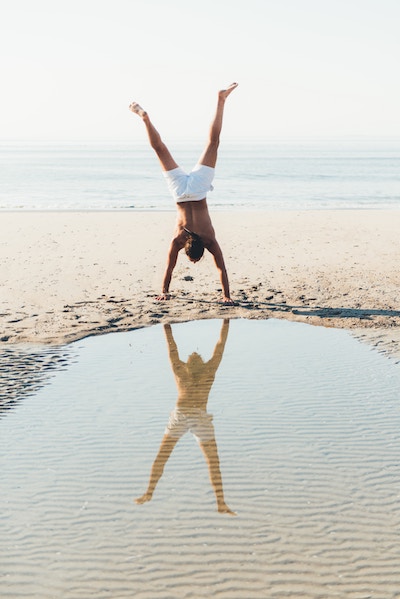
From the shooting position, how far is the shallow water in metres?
4.34

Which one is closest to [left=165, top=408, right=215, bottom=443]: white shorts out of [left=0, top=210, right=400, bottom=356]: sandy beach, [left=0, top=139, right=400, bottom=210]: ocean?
[left=0, top=210, right=400, bottom=356]: sandy beach

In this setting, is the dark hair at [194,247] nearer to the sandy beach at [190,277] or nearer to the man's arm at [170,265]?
the man's arm at [170,265]

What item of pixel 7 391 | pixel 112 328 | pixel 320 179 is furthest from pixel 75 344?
pixel 320 179

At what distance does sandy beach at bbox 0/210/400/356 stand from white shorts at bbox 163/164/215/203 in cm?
153

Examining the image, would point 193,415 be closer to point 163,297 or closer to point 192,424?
point 192,424

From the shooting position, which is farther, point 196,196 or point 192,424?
point 196,196

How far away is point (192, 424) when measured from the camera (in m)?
6.54

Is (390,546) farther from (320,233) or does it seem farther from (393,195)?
(393,195)

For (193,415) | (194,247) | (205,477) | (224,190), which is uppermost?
(194,247)

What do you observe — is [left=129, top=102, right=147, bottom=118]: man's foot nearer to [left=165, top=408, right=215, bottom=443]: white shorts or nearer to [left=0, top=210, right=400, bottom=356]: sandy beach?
[left=0, top=210, right=400, bottom=356]: sandy beach

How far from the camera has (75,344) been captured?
9.11 m

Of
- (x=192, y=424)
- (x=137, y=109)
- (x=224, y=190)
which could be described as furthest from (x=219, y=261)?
(x=224, y=190)

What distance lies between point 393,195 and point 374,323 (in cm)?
2354

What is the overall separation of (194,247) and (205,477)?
5.45 metres
